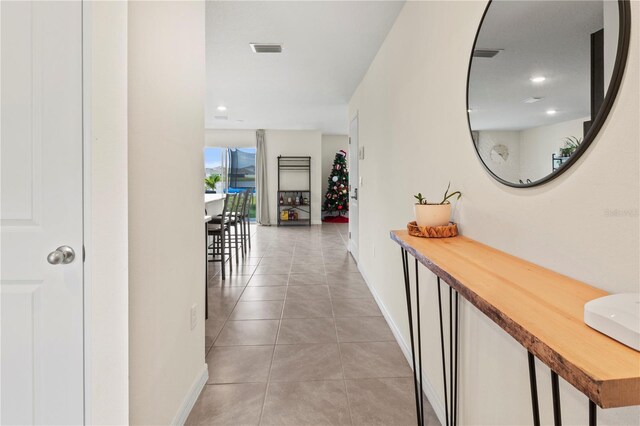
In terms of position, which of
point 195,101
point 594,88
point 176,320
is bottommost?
point 176,320

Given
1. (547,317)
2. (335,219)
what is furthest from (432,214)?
(335,219)

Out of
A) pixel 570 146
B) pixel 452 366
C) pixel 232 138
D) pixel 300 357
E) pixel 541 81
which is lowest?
pixel 300 357

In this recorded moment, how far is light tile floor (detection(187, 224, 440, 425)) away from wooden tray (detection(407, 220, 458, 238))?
993 mm

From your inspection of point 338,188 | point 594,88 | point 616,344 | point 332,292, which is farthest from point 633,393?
point 338,188

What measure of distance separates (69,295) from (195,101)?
116cm

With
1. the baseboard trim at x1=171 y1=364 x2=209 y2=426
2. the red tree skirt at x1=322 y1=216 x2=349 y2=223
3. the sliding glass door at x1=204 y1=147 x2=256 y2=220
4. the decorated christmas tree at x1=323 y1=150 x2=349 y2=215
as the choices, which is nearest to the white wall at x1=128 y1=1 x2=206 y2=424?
the baseboard trim at x1=171 y1=364 x2=209 y2=426

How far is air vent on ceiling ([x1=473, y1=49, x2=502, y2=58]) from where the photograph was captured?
50.0 inches

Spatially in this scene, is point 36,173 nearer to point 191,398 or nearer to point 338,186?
point 191,398

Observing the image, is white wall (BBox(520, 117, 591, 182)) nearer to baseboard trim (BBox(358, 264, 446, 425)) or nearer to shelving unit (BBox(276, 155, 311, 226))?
baseboard trim (BBox(358, 264, 446, 425))

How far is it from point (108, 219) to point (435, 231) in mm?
1282

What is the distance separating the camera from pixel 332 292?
3.77 metres

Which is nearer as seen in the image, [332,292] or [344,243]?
[332,292]

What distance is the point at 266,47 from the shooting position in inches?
131

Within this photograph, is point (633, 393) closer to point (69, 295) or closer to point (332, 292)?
point (69, 295)
